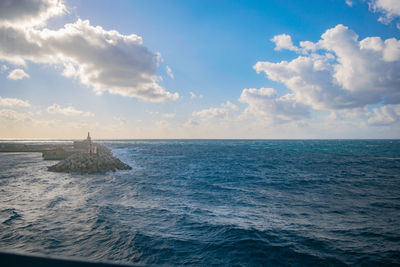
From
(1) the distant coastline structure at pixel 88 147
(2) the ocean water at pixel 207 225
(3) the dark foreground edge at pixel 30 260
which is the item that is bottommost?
(2) the ocean water at pixel 207 225

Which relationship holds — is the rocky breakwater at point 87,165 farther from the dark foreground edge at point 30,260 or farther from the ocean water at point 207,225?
the dark foreground edge at point 30,260

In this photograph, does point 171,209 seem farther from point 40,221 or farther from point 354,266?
point 354,266

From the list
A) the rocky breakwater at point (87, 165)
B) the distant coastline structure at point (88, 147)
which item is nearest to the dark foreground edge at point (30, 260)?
the rocky breakwater at point (87, 165)

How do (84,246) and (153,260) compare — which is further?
(84,246)

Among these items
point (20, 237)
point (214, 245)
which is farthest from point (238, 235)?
point (20, 237)

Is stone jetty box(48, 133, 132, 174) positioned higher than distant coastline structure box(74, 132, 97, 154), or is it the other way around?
distant coastline structure box(74, 132, 97, 154)

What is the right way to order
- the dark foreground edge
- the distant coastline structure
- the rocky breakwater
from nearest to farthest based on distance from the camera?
the dark foreground edge → the rocky breakwater → the distant coastline structure

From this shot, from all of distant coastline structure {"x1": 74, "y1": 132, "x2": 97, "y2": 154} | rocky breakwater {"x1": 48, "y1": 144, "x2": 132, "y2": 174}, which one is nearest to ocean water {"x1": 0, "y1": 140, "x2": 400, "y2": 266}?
rocky breakwater {"x1": 48, "y1": 144, "x2": 132, "y2": 174}

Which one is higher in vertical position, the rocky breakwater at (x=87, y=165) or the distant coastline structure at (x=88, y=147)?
the distant coastline structure at (x=88, y=147)

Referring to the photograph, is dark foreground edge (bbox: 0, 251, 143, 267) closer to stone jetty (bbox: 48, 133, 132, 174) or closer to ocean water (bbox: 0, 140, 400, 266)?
ocean water (bbox: 0, 140, 400, 266)

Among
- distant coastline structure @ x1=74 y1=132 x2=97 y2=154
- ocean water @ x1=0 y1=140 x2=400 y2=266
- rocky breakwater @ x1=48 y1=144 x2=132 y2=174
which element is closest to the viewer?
ocean water @ x1=0 y1=140 x2=400 y2=266

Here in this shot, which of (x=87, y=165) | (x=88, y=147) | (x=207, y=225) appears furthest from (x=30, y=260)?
(x=88, y=147)
